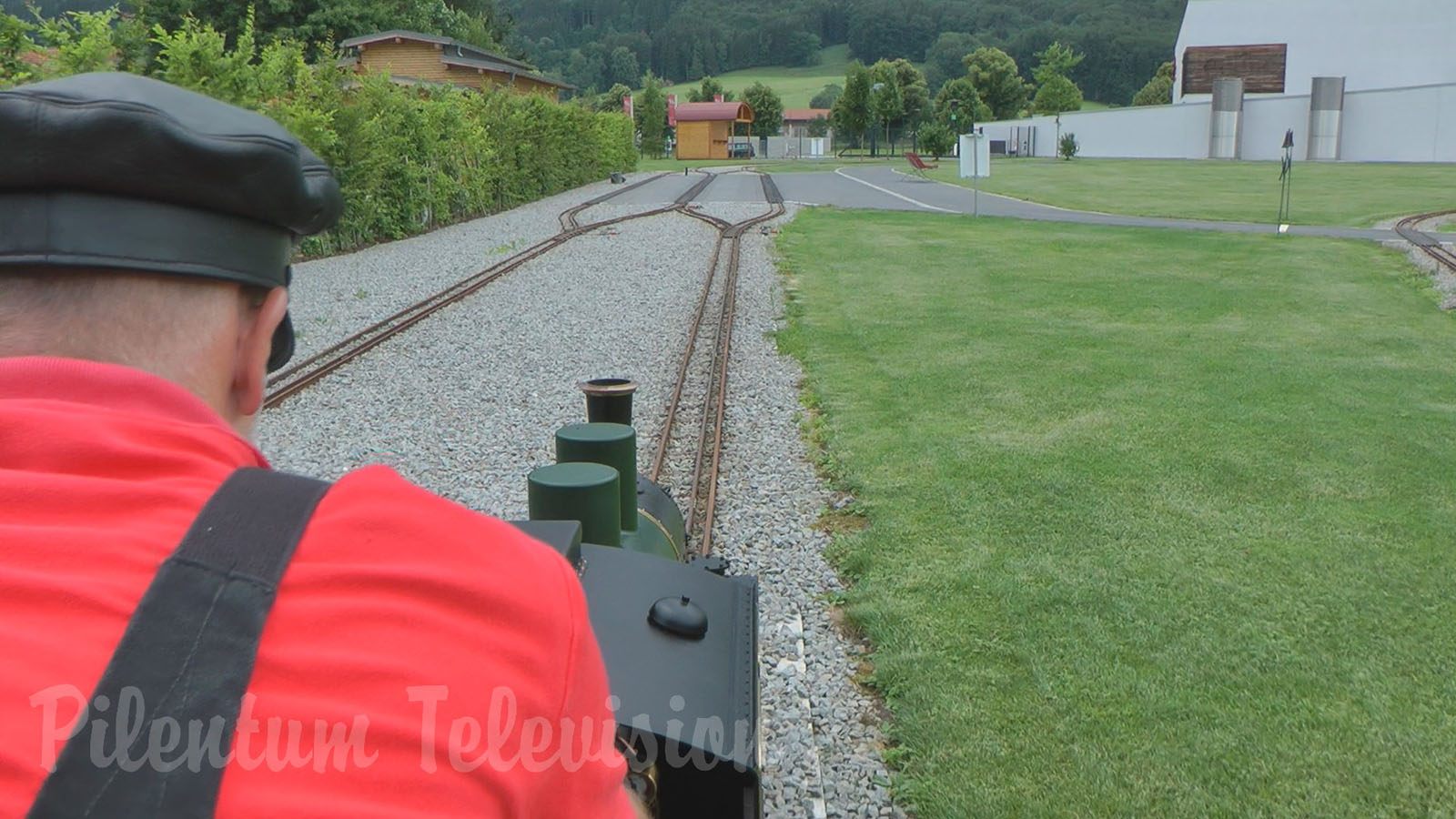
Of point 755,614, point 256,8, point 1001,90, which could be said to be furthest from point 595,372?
point 1001,90

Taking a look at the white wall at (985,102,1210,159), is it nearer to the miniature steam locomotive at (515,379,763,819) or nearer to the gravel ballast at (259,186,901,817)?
the gravel ballast at (259,186,901,817)

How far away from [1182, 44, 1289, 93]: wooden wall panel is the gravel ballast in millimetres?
64665

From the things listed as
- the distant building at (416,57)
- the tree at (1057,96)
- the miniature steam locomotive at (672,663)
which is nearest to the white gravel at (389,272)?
the miniature steam locomotive at (672,663)

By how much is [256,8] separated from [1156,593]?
49462mm

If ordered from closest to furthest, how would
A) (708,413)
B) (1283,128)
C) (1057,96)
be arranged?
(708,413), (1283,128), (1057,96)

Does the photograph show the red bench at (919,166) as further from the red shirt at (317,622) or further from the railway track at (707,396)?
the red shirt at (317,622)

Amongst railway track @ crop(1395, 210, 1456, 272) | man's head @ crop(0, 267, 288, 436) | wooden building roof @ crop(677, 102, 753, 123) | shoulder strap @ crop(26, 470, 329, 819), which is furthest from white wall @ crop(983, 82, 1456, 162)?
shoulder strap @ crop(26, 470, 329, 819)

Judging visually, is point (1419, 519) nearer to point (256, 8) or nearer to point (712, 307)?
point (712, 307)

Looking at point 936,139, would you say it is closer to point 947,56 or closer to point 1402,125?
point 1402,125

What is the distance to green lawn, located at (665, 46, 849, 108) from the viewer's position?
5591 inches

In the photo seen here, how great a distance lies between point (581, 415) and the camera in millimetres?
9523

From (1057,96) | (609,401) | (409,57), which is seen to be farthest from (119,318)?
(1057,96)

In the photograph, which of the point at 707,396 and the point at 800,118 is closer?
the point at 707,396

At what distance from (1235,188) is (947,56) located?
12717cm
